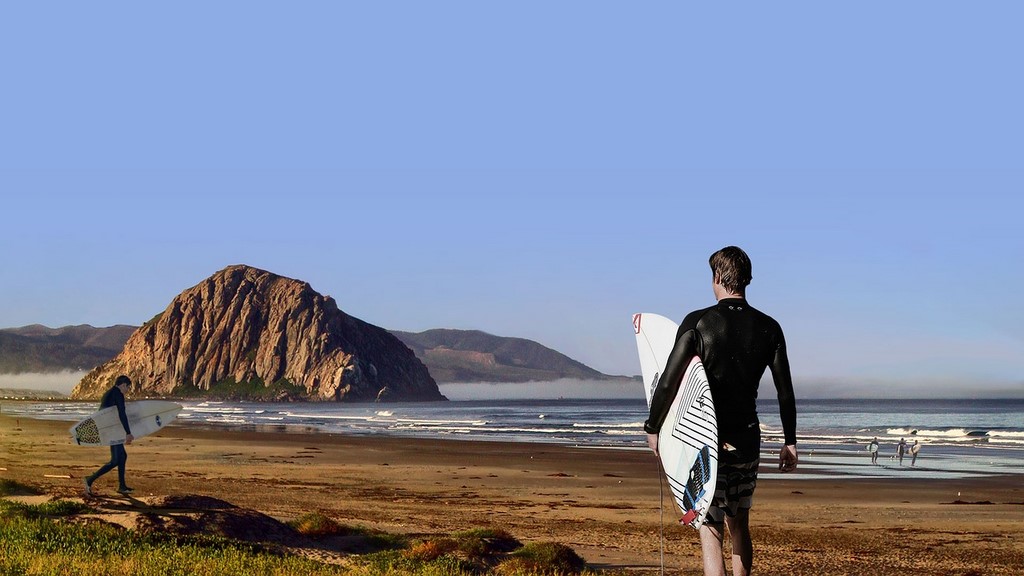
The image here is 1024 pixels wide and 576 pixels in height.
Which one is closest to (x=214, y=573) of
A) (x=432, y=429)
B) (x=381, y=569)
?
(x=381, y=569)

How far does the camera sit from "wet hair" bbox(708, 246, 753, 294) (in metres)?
6.56

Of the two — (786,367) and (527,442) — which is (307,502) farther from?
(527,442)

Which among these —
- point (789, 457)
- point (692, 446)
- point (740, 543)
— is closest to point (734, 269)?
point (692, 446)

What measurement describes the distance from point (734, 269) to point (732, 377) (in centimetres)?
71

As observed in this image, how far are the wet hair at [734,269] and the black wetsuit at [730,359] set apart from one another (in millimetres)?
116

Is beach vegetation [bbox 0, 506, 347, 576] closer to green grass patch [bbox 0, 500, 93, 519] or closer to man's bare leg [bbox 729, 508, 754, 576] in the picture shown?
green grass patch [bbox 0, 500, 93, 519]

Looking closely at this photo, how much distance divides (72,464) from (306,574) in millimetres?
24287

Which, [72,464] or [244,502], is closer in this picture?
[244,502]

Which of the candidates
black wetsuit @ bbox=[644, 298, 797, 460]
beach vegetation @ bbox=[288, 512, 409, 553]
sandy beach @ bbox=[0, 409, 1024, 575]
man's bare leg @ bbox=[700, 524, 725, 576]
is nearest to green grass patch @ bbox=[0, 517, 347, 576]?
beach vegetation @ bbox=[288, 512, 409, 553]

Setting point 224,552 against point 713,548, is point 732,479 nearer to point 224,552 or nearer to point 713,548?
point 713,548

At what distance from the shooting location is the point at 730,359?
21.0ft

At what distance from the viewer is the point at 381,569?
9.67 metres

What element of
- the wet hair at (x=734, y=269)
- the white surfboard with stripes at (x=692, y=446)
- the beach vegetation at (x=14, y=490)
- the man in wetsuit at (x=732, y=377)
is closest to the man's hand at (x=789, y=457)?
the man in wetsuit at (x=732, y=377)

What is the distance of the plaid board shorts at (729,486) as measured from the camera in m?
6.36
